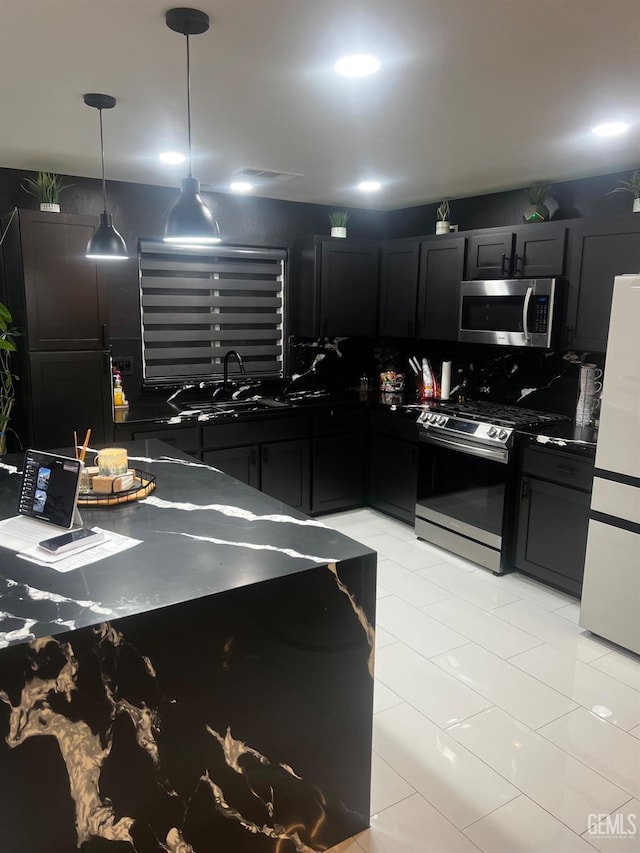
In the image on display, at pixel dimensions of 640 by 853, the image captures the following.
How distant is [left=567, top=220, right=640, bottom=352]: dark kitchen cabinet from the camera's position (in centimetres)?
348

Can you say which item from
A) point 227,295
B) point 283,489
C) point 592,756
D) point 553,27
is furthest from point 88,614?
point 227,295

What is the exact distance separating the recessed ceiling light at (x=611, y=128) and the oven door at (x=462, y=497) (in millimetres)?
1785

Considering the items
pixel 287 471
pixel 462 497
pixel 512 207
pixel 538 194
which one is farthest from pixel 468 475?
pixel 512 207

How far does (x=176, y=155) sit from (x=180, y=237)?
149cm

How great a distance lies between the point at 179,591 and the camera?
1678 millimetres

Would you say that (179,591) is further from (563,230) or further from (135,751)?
(563,230)

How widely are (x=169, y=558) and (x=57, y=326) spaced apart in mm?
2419

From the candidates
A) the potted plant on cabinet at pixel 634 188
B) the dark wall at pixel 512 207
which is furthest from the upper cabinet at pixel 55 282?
the potted plant on cabinet at pixel 634 188

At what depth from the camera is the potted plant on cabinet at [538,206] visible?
4082 mm

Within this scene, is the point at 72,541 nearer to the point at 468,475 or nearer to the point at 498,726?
the point at 498,726

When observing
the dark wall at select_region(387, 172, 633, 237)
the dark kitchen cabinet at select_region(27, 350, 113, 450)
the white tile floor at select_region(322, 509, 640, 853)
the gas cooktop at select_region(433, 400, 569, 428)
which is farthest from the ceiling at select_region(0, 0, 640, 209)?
the white tile floor at select_region(322, 509, 640, 853)

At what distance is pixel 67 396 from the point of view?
153 inches

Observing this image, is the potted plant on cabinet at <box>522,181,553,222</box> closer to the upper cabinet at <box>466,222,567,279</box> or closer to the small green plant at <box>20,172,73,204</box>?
the upper cabinet at <box>466,222,567,279</box>

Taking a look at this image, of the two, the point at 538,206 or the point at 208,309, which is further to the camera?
the point at 208,309
